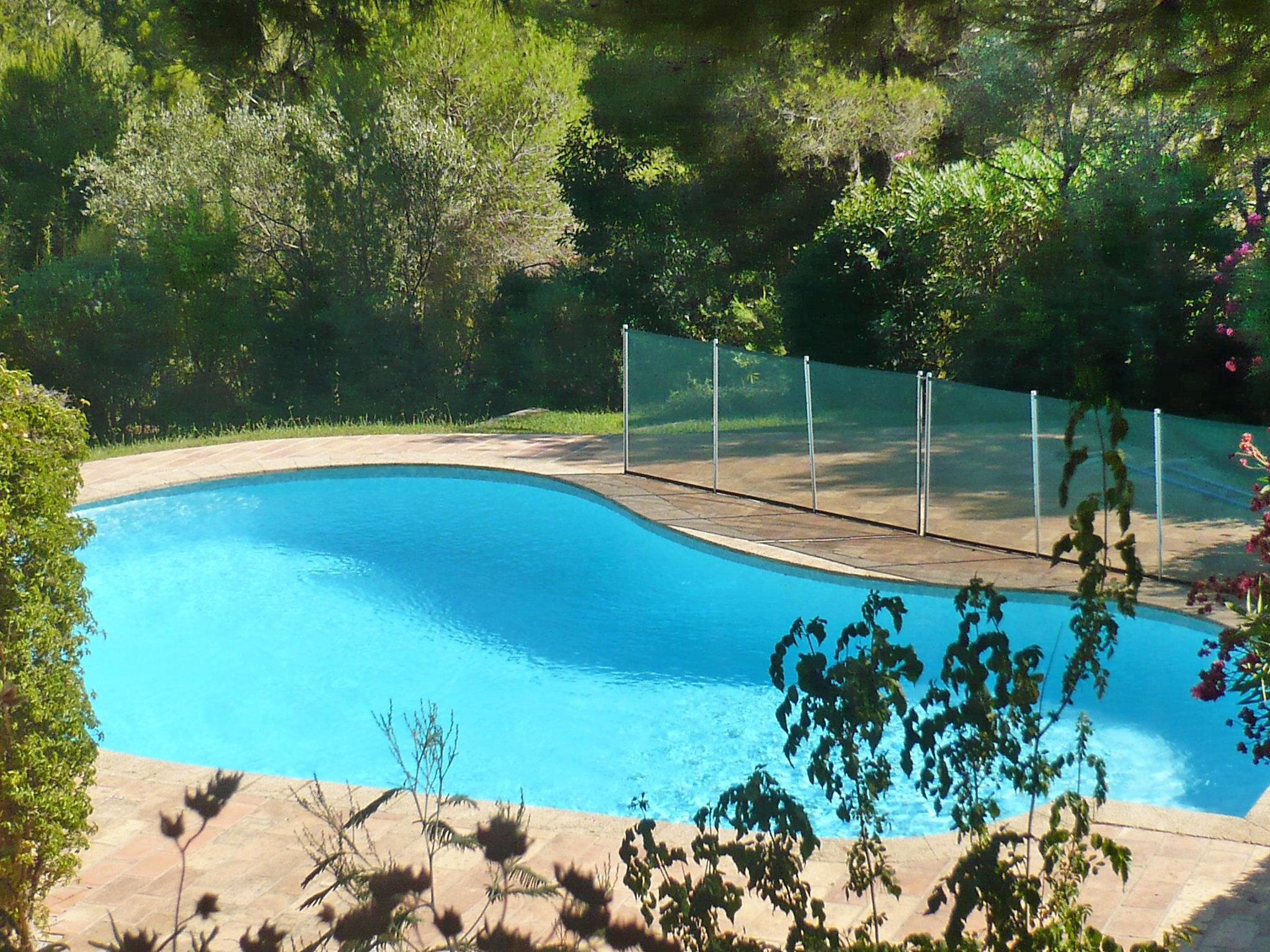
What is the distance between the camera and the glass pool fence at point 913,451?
788 cm

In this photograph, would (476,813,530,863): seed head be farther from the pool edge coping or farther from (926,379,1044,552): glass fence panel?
(926,379,1044,552): glass fence panel

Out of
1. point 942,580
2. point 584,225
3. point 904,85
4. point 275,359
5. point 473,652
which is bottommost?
point 473,652

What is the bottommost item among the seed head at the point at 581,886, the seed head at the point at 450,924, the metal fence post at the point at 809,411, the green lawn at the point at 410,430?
the seed head at the point at 450,924

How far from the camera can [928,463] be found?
918cm

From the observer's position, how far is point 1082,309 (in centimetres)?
1279

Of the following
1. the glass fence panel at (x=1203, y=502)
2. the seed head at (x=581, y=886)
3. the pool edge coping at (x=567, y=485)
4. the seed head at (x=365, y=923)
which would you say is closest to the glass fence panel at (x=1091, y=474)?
the glass fence panel at (x=1203, y=502)

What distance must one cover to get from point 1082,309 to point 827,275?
10.2 feet

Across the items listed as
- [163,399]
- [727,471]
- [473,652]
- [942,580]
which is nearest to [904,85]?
[727,471]

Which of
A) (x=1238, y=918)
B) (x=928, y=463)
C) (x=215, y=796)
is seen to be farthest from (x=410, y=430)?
(x=1238, y=918)

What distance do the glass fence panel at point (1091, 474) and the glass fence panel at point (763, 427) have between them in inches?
83.5

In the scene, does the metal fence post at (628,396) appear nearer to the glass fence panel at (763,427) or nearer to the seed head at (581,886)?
the glass fence panel at (763,427)

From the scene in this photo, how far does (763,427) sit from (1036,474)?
2.56 m

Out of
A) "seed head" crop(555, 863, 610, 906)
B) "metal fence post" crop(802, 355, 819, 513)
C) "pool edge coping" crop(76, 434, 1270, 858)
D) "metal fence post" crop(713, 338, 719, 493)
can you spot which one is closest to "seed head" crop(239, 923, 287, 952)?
"seed head" crop(555, 863, 610, 906)

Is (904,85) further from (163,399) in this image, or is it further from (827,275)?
(163,399)
